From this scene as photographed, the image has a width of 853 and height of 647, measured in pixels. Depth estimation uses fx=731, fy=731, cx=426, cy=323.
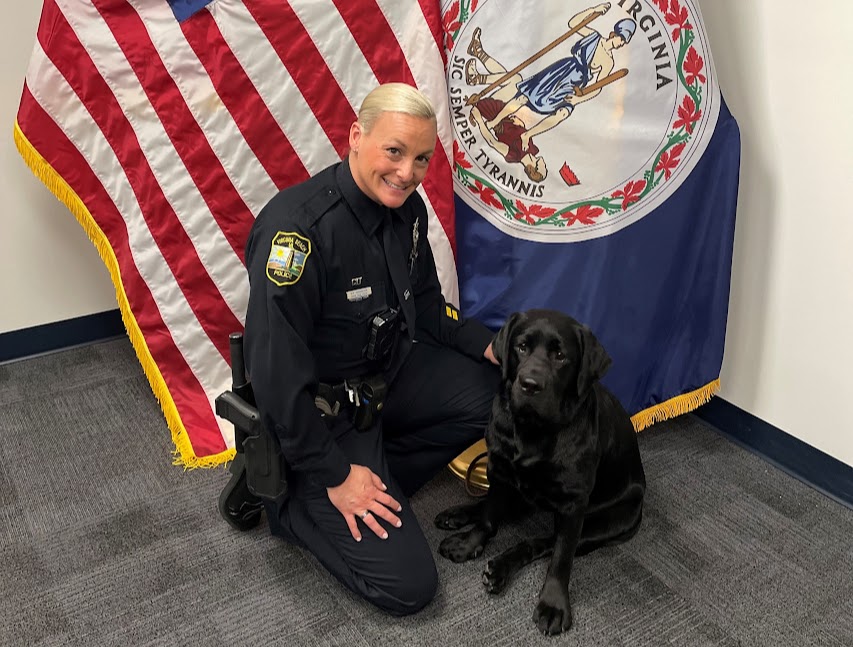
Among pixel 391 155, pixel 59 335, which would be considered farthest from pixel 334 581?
pixel 59 335

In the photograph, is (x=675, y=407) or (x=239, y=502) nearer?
(x=239, y=502)

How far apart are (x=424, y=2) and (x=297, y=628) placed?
5.10 feet

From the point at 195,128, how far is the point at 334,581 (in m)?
1.20

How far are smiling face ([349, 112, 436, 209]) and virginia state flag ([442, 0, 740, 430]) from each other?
48 centimetres

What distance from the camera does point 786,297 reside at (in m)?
1.98

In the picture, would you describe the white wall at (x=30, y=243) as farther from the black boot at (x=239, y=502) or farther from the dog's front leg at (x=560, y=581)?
the dog's front leg at (x=560, y=581)

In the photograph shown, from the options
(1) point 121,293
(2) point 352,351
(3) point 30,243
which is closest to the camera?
(2) point 352,351

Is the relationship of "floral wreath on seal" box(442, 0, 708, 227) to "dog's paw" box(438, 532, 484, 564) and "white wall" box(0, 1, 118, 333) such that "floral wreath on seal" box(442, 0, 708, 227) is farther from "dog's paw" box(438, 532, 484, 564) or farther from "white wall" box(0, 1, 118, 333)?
"white wall" box(0, 1, 118, 333)

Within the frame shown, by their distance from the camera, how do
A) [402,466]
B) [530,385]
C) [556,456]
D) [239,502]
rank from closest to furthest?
[530,385]
[556,456]
[239,502]
[402,466]

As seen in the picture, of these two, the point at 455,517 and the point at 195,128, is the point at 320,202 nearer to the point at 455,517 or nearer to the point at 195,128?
the point at 195,128

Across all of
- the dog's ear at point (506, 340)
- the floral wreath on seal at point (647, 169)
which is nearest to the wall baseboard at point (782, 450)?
the floral wreath on seal at point (647, 169)

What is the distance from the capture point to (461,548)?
5.61ft

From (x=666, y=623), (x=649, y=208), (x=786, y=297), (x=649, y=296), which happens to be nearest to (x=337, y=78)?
(x=649, y=208)

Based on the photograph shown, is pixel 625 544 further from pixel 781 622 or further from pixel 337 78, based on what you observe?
pixel 337 78
